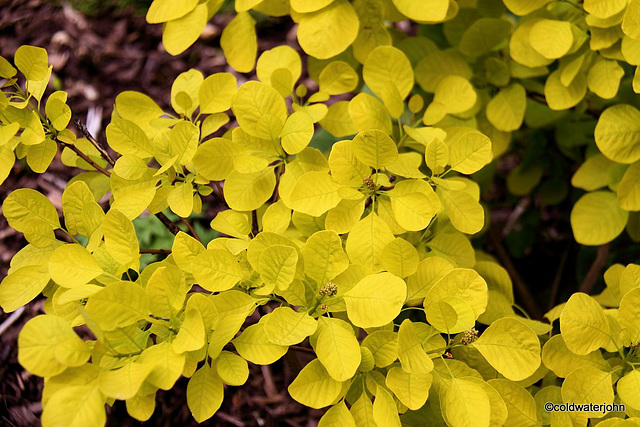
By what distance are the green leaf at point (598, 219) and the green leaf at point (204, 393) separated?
2.85ft

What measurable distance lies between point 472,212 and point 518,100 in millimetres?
481

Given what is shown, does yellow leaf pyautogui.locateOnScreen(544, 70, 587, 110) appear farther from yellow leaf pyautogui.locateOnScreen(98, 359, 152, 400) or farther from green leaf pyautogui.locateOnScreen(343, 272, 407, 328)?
yellow leaf pyautogui.locateOnScreen(98, 359, 152, 400)

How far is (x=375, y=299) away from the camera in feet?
2.77

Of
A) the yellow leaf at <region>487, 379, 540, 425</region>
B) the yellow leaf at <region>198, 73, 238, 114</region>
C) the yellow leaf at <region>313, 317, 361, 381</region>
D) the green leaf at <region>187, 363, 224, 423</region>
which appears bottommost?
the yellow leaf at <region>487, 379, 540, 425</region>

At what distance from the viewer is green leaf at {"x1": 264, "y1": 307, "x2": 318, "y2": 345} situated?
0.82m

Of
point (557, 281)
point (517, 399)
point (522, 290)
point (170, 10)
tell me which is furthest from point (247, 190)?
point (557, 281)

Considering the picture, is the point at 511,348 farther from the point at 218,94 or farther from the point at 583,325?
the point at 218,94

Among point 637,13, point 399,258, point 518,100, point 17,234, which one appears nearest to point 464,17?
point 518,100

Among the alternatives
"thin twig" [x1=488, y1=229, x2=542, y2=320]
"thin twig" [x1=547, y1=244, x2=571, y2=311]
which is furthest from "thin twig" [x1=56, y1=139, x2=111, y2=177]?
"thin twig" [x1=547, y1=244, x2=571, y2=311]

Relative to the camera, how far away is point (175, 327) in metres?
0.84

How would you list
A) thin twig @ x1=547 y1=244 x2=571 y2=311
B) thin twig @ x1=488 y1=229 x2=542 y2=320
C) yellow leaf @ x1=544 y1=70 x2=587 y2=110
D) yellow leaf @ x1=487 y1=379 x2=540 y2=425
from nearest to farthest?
yellow leaf @ x1=487 y1=379 x2=540 y2=425, yellow leaf @ x1=544 y1=70 x2=587 y2=110, thin twig @ x1=488 y1=229 x2=542 y2=320, thin twig @ x1=547 y1=244 x2=571 y2=311

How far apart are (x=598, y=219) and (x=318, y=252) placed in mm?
774

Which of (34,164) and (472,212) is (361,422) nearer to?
(472,212)

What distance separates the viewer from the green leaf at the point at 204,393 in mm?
865
